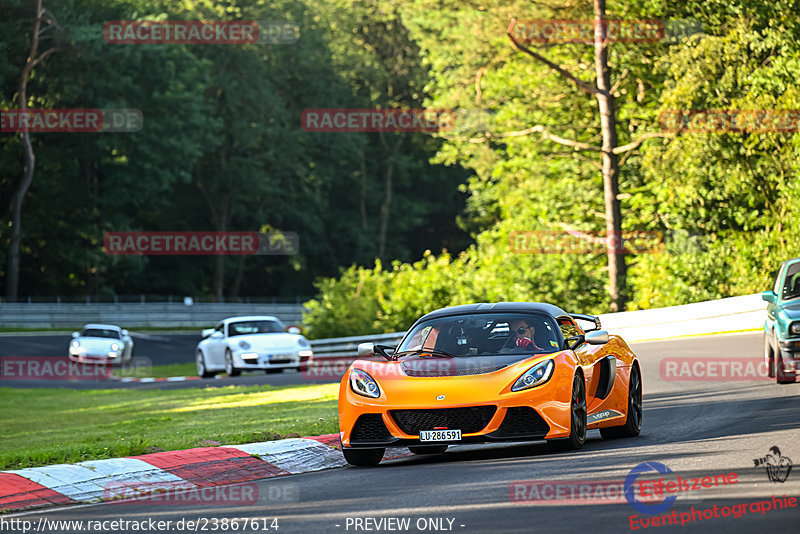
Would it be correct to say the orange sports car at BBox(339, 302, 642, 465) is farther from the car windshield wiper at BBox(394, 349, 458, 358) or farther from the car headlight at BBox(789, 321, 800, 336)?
the car headlight at BBox(789, 321, 800, 336)

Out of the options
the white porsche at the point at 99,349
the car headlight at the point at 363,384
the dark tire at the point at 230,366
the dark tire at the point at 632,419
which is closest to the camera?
the car headlight at the point at 363,384

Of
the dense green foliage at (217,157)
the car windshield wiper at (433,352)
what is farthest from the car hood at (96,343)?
the car windshield wiper at (433,352)

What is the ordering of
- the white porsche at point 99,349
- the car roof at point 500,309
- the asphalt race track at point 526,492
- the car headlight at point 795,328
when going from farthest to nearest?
the white porsche at point 99,349, the car headlight at point 795,328, the car roof at point 500,309, the asphalt race track at point 526,492

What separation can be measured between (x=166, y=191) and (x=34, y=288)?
1140 centimetres

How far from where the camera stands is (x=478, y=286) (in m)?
36.6

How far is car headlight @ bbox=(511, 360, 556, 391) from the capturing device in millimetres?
10484

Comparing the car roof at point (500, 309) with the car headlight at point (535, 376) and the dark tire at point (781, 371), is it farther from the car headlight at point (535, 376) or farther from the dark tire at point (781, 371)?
the dark tire at point (781, 371)

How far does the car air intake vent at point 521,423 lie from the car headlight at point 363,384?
3.89ft

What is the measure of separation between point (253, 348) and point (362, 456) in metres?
18.2

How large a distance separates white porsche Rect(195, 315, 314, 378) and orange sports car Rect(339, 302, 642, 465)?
56.3 feet

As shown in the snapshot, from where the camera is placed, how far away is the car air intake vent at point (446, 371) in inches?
420

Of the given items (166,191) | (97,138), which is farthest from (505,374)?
(166,191)

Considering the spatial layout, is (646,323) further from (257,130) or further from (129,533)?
(257,130)

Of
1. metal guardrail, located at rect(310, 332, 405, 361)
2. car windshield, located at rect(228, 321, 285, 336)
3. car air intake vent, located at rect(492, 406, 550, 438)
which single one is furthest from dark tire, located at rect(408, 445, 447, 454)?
metal guardrail, located at rect(310, 332, 405, 361)
